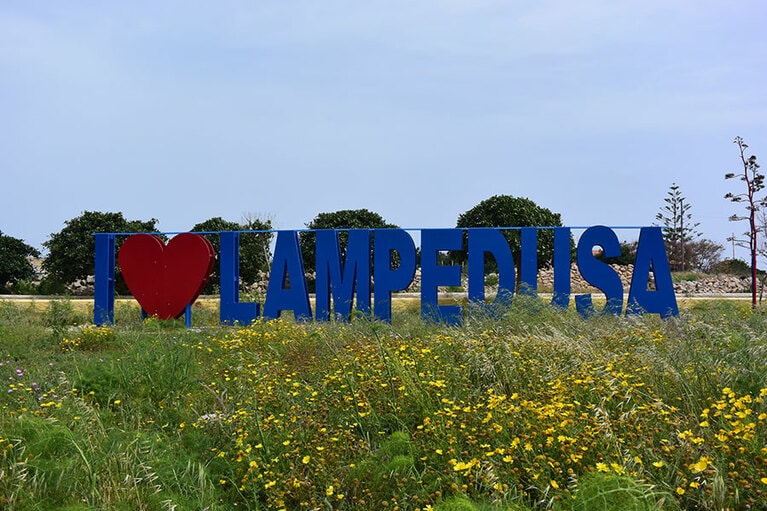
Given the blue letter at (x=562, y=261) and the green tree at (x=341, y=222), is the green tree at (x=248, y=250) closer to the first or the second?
the green tree at (x=341, y=222)

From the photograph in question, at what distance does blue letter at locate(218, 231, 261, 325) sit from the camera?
13680 millimetres

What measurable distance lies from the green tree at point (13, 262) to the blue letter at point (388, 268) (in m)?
23.9

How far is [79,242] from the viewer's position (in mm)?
27594

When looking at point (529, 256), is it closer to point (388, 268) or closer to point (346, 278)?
point (388, 268)

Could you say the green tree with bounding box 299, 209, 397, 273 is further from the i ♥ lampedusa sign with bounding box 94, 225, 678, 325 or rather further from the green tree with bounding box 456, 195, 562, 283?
the i ♥ lampedusa sign with bounding box 94, 225, 678, 325

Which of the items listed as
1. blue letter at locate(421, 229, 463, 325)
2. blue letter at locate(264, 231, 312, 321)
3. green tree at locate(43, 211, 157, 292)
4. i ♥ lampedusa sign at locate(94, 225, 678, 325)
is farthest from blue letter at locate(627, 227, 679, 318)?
green tree at locate(43, 211, 157, 292)

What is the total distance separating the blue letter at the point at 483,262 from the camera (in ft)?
42.6

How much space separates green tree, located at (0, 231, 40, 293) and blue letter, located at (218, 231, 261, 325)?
2154 centimetres

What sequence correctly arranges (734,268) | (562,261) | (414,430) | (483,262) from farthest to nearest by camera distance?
1. (734,268)
2. (562,261)
3. (483,262)
4. (414,430)

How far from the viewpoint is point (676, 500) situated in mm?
3902

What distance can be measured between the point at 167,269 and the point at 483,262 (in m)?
6.15

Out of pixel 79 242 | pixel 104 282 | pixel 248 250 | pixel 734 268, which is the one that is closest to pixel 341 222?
pixel 248 250

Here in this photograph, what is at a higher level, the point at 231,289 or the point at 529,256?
the point at 529,256

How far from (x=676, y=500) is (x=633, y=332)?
4.34 meters
